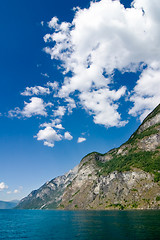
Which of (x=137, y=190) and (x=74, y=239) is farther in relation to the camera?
(x=137, y=190)

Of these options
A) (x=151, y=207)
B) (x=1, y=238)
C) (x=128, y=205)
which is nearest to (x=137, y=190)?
(x=128, y=205)

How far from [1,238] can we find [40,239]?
15.2m

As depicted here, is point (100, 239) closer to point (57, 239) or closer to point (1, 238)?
point (57, 239)

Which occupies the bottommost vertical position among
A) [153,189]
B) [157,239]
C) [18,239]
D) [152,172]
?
[157,239]

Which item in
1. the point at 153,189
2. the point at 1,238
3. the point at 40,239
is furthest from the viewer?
the point at 153,189

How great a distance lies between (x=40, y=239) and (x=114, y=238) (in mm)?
19258

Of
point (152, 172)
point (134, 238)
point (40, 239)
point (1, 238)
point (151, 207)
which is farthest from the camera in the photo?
point (152, 172)

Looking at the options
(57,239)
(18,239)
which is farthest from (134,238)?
(18,239)

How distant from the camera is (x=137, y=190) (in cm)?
19950

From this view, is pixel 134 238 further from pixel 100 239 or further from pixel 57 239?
pixel 57 239

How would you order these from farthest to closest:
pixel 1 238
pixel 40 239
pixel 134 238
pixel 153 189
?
pixel 153 189 < pixel 1 238 < pixel 40 239 < pixel 134 238

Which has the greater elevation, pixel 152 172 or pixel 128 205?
pixel 152 172

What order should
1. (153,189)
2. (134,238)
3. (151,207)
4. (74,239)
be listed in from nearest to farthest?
(134,238), (74,239), (151,207), (153,189)

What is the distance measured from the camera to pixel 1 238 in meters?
55.7
